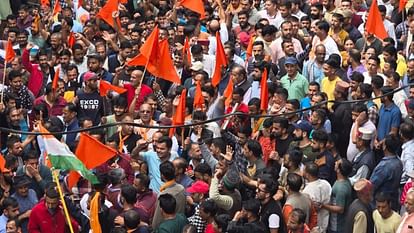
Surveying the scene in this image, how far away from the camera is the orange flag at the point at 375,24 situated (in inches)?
655

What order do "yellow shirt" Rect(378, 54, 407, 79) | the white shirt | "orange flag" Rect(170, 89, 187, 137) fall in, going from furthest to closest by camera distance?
"yellow shirt" Rect(378, 54, 407, 79), "orange flag" Rect(170, 89, 187, 137), the white shirt

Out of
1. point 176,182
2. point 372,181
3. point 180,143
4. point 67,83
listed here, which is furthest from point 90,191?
point 67,83

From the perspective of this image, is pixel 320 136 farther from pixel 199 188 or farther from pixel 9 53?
pixel 9 53

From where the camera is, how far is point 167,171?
12664 millimetres

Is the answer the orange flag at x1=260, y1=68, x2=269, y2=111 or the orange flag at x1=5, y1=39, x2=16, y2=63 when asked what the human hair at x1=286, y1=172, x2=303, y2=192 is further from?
the orange flag at x1=5, y1=39, x2=16, y2=63

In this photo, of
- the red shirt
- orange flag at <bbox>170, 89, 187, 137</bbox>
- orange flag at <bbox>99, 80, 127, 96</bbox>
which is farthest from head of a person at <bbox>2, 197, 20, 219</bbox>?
orange flag at <bbox>99, 80, 127, 96</bbox>

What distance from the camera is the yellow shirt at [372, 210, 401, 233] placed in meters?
Answer: 12.1

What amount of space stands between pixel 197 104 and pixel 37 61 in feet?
13.1

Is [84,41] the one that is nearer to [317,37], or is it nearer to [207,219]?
[317,37]

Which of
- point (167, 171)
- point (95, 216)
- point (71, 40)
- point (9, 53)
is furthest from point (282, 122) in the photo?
point (71, 40)

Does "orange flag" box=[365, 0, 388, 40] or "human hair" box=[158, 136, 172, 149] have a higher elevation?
"orange flag" box=[365, 0, 388, 40]

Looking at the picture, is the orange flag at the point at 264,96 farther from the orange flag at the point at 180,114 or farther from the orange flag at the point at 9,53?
the orange flag at the point at 9,53

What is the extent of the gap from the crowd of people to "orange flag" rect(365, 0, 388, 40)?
0.9 inches

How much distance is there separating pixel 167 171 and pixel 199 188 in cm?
35
